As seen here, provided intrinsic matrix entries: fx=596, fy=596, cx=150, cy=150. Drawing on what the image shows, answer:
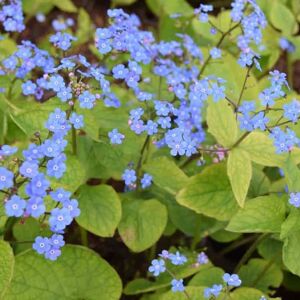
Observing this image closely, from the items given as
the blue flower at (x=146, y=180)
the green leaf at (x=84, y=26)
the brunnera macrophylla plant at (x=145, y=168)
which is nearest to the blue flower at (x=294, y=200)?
the brunnera macrophylla plant at (x=145, y=168)

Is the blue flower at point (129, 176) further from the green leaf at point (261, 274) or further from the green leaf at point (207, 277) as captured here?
the green leaf at point (261, 274)

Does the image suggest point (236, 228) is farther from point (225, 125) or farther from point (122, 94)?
point (122, 94)

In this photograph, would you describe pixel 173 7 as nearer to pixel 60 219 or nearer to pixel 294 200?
pixel 294 200

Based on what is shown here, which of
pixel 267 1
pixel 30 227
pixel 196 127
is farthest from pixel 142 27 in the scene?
pixel 30 227

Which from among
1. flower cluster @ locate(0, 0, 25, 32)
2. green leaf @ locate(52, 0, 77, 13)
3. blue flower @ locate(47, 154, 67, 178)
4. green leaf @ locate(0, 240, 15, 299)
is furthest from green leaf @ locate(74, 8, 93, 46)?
blue flower @ locate(47, 154, 67, 178)

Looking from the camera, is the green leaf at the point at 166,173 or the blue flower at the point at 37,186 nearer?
the blue flower at the point at 37,186

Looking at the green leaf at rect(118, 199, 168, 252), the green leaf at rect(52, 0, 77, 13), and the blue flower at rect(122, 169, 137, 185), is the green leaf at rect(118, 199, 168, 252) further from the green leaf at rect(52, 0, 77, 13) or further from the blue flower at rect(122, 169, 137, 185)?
the green leaf at rect(52, 0, 77, 13)
